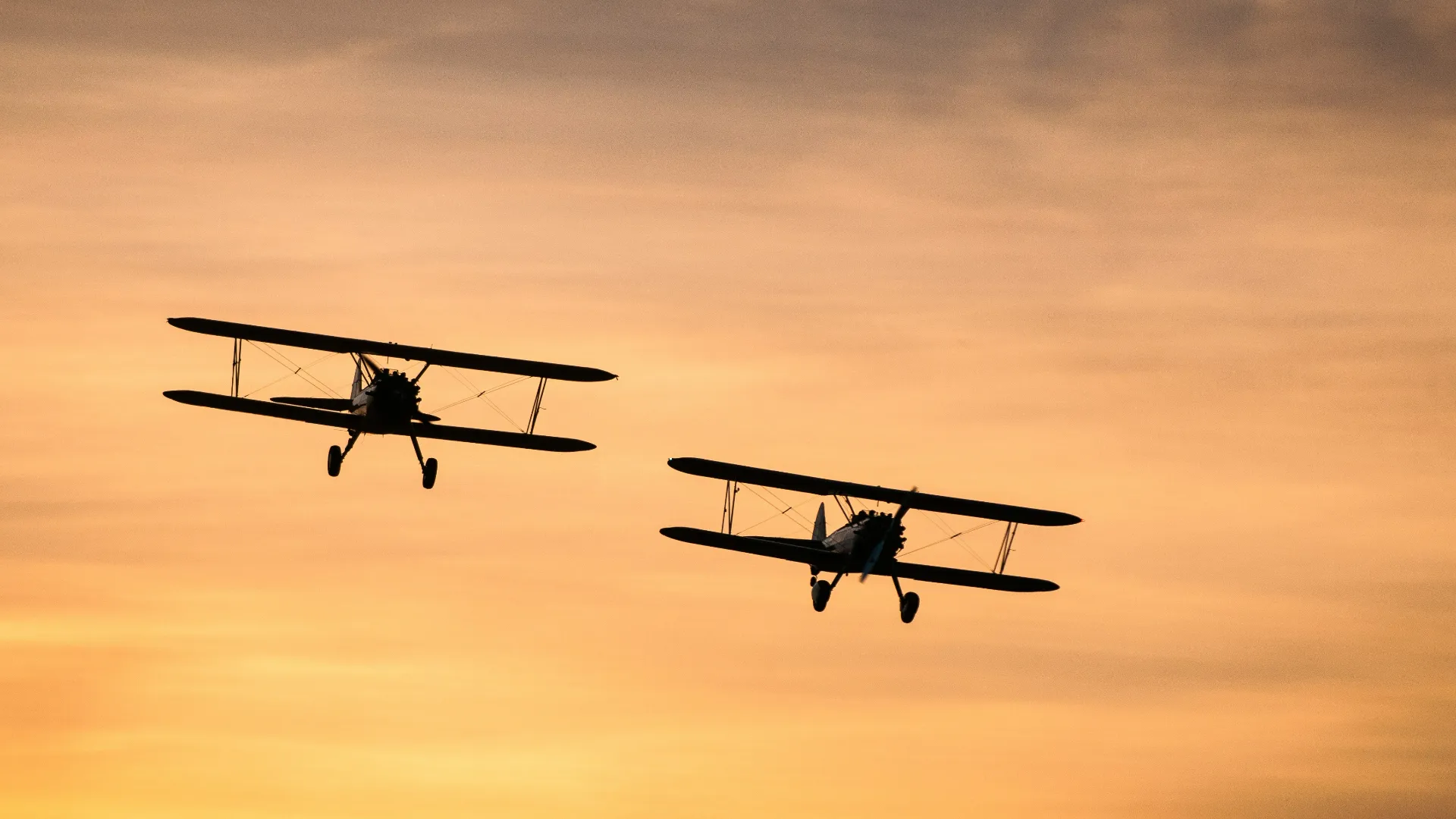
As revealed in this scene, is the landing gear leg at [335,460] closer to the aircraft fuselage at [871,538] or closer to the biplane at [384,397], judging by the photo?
the biplane at [384,397]

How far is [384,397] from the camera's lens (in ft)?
173

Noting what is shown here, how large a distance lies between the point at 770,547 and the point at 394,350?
36.5ft

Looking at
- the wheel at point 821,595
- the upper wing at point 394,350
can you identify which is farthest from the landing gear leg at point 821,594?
the upper wing at point 394,350

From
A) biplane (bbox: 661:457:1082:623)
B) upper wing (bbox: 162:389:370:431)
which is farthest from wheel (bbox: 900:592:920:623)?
upper wing (bbox: 162:389:370:431)

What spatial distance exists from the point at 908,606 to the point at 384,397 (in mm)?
14763

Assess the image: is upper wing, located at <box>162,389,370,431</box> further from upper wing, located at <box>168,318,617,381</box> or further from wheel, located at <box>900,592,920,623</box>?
wheel, located at <box>900,592,920,623</box>

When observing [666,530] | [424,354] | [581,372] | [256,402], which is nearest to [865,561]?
[666,530]

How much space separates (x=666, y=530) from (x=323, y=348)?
10.0 m

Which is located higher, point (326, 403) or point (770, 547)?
point (326, 403)

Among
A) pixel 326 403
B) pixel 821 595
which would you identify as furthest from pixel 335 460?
pixel 821 595

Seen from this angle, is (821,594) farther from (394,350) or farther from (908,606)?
(394,350)

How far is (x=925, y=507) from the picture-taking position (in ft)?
180

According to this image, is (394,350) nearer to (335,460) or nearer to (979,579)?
(335,460)

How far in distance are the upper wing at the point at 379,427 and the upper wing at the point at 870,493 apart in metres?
3.19
